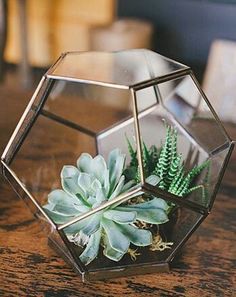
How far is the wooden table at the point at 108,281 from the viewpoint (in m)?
0.71

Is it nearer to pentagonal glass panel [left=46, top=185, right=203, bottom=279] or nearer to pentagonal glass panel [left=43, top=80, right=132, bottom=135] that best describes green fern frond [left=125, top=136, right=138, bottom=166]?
pentagonal glass panel [left=46, top=185, right=203, bottom=279]

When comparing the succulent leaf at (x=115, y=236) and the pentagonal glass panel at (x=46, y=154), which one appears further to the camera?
the pentagonal glass panel at (x=46, y=154)

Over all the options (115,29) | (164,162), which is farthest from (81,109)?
(115,29)

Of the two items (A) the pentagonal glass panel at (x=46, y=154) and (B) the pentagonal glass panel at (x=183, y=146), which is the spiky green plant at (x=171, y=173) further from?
(A) the pentagonal glass panel at (x=46, y=154)

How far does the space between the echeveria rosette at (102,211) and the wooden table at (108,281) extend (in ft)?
0.15

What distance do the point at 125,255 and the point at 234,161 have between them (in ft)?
1.39

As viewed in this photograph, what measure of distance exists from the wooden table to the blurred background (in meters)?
1.42

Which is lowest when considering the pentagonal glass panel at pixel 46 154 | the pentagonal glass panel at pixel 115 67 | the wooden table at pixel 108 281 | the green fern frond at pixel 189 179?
the wooden table at pixel 108 281

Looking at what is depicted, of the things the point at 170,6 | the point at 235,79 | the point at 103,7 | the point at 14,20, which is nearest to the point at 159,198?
the point at 235,79

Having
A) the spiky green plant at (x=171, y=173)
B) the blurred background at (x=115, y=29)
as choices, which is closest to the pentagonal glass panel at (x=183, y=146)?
the spiky green plant at (x=171, y=173)

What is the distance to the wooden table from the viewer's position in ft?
2.34

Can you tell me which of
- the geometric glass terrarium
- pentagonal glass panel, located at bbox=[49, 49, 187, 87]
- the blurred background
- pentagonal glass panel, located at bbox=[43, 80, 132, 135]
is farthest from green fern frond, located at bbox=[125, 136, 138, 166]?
the blurred background

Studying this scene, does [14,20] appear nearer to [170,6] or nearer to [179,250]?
[170,6]

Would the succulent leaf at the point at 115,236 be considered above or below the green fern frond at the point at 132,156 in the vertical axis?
below
